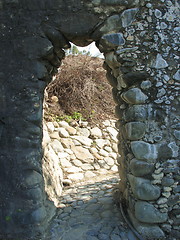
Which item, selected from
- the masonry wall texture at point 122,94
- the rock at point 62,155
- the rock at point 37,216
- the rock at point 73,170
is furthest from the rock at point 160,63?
the rock at point 62,155

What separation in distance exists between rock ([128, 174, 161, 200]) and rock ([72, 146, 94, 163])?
2802 mm

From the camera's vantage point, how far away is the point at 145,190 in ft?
7.71

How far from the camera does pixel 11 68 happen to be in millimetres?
2486

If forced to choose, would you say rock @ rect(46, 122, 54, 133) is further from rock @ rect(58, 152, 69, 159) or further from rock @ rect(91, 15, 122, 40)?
rock @ rect(91, 15, 122, 40)

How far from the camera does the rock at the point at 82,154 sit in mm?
5129

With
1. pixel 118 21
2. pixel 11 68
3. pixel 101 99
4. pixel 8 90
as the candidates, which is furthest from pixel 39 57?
pixel 101 99

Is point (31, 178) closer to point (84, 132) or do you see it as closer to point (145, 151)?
point (145, 151)

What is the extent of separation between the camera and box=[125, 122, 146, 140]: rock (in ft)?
7.91

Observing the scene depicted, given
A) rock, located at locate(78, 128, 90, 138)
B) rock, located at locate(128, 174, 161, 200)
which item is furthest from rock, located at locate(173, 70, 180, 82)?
rock, located at locate(78, 128, 90, 138)

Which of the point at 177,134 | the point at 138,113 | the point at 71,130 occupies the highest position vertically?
the point at 138,113

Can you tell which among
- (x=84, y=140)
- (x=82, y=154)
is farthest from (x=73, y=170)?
(x=84, y=140)

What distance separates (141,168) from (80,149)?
2942 millimetres

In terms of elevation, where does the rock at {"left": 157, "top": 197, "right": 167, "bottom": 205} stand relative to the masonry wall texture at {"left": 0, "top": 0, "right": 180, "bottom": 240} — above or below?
below

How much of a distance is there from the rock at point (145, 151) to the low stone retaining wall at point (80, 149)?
7.58 ft
